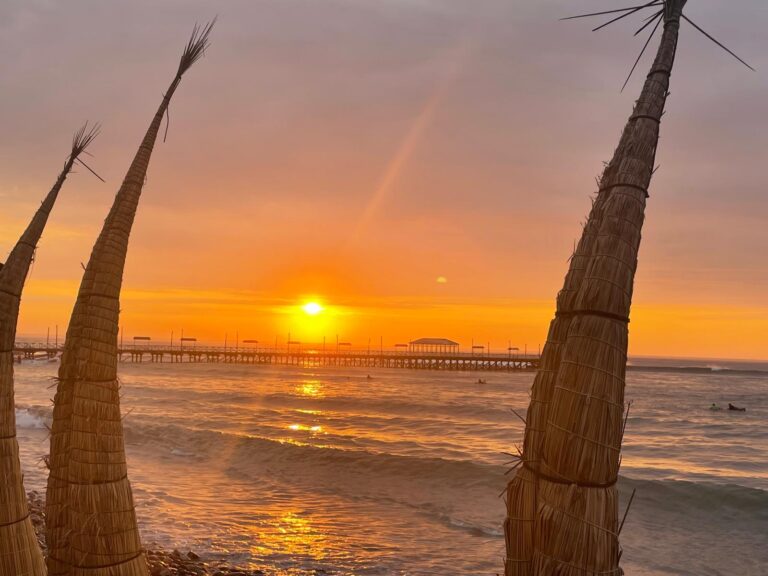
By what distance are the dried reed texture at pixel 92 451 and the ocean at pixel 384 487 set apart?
5826 millimetres

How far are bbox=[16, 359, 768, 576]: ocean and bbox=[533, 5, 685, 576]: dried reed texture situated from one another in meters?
7.62

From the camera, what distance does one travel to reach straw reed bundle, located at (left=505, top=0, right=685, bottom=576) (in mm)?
2721

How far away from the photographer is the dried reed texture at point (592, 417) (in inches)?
107

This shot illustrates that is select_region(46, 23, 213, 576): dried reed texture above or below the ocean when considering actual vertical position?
above

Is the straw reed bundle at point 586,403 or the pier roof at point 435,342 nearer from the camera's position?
the straw reed bundle at point 586,403

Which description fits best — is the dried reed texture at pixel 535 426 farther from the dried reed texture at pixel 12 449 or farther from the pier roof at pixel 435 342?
the pier roof at pixel 435 342

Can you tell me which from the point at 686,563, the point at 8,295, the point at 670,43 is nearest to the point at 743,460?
the point at 686,563

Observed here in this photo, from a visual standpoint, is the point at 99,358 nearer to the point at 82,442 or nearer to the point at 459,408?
the point at 82,442

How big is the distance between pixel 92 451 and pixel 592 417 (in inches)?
129

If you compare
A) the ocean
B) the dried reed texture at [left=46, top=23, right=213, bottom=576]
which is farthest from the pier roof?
the dried reed texture at [left=46, top=23, right=213, bottom=576]

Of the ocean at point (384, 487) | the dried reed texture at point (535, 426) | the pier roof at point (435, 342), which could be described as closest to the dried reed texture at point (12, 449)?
the dried reed texture at point (535, 426)

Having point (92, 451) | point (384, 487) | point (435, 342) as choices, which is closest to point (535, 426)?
point (92, 451)

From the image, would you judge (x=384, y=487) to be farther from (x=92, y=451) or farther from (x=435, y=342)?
(x=435, y=342)

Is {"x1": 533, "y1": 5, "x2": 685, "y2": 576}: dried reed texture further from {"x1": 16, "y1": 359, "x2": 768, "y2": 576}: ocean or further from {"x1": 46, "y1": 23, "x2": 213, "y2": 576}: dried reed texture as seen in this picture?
{"x1": 16, "y1": 359, "x2": 768, "y2": 576}: ocean
